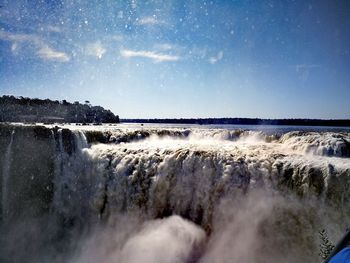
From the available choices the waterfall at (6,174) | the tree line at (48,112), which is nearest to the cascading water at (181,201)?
the waterfall at (6,174)

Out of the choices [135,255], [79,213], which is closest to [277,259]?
[135,255]

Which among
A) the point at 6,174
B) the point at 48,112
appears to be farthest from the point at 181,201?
the point at 48,112

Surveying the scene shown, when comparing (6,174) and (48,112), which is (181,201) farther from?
(48,112)

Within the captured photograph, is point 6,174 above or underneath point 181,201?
above

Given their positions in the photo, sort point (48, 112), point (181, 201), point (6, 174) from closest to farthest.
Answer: point (181, 201) → point (6, 174) → point (48, 112)

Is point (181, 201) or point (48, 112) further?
point (48, 112)

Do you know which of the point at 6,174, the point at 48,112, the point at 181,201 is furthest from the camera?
the point at 48,112

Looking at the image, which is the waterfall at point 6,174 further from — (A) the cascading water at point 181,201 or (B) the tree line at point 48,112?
(B) the tree line at point 48,112

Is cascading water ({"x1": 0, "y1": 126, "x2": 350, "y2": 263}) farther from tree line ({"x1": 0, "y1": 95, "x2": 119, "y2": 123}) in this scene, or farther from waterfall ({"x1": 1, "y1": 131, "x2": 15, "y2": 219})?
tree line ({"x1": 0, "y1": 95, "x2": 119, "y2": 123})

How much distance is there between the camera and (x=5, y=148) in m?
13.1

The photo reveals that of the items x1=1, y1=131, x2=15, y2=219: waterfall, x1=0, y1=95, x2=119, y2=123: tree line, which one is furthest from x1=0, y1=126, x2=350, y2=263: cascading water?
x1=0, y1=95, x2=119, y2=123: tree line

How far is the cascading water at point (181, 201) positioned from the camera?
30.8 ft

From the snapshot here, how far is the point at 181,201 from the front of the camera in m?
11.4

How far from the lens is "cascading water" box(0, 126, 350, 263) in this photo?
939 cm
